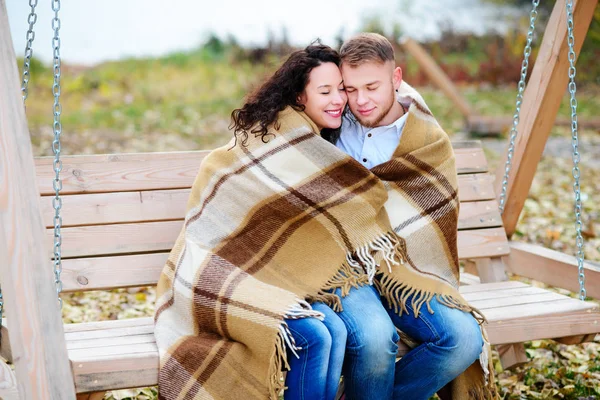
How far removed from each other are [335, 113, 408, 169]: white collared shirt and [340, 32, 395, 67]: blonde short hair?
0.87 feet

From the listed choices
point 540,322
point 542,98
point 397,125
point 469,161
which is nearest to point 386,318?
point 540,322

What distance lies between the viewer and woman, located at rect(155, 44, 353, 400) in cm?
250

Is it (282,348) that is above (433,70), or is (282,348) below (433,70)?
above

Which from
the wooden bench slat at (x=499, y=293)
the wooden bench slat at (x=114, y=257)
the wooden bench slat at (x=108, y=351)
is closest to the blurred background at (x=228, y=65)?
the wooden bench slat at (x=499, y=293)

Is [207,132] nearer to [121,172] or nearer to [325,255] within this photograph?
[121,172]

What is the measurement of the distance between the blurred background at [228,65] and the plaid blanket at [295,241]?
3862 millimetres

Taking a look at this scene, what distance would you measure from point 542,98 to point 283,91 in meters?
1.42

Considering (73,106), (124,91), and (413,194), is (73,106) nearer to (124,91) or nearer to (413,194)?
(124,91)

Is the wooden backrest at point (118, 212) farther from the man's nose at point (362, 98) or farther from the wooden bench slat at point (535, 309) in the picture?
the wooden bench slat at point (535, 309)

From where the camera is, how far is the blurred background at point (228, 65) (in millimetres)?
8930

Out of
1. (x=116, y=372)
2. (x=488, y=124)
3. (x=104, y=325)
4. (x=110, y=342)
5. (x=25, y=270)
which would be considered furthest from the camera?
(x=488, y=124)

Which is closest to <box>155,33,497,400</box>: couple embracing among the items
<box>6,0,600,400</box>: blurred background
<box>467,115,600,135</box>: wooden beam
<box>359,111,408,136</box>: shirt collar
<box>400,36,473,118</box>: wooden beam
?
<box>359,111,408,136</box>: shirt collar

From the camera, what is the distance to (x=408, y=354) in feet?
8.85

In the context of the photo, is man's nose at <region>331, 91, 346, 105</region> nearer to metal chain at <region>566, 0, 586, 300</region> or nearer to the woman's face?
the woman's face
